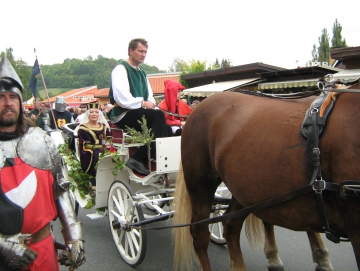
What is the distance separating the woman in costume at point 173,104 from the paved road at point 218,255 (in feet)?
4.43

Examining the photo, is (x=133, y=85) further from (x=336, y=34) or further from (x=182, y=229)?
(x=336, y=34)

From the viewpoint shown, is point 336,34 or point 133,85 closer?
point 133,85

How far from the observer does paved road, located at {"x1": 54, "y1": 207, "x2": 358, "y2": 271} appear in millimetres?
3594

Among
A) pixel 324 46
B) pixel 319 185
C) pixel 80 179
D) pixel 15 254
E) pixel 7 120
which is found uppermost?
pixel 324 46

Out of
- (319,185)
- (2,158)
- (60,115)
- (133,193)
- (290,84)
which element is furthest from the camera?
(290,84)

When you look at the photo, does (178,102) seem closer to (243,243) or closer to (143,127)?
(143,127)

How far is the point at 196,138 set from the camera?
301 cm

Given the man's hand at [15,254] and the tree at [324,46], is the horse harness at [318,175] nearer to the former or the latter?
the man's hand at [15,254]

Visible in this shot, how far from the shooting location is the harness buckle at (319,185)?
1937mm

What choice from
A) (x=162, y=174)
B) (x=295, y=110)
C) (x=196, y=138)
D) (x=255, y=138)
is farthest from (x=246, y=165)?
(x=162, y=174)

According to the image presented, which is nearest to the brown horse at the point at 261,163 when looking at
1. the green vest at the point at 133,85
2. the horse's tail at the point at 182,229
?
the horse's tail at the point at 182,229

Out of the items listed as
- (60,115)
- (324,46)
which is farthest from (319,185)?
(324,46)

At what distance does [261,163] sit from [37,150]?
1336 mm

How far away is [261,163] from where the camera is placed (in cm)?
228
